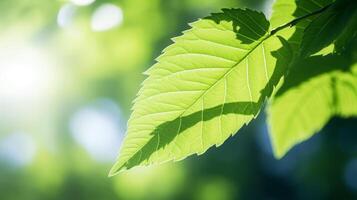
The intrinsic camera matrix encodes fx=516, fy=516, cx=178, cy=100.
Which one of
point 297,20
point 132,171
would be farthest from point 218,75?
point 132,171

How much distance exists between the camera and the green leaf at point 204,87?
27.9 inches

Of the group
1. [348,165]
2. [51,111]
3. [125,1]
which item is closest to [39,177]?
[51,111]

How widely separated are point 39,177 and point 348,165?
23.1 ft

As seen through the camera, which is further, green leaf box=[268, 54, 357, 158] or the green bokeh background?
the green bokeh background

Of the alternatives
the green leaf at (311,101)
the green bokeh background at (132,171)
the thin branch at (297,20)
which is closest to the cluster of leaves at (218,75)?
the thin branch at (297,20)

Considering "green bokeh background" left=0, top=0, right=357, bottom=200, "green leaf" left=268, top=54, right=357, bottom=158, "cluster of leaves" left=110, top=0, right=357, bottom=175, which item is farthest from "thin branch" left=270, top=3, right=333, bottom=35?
"green bokeh background" left=0, top=0, right=357, bottom=200

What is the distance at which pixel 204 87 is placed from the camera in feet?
2.47

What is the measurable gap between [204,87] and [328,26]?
7.8 inches

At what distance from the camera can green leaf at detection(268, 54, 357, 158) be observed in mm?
880

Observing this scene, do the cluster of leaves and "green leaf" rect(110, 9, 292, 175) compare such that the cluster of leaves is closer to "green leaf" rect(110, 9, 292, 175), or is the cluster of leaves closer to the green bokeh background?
"green leaf" rect(110, 9, 292, 175)

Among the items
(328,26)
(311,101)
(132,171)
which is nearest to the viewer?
(328,26)

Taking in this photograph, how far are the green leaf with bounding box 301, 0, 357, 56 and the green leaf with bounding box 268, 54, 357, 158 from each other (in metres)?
0.20

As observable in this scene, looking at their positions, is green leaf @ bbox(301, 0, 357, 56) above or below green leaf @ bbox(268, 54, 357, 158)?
above

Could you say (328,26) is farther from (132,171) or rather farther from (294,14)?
(132,171)
